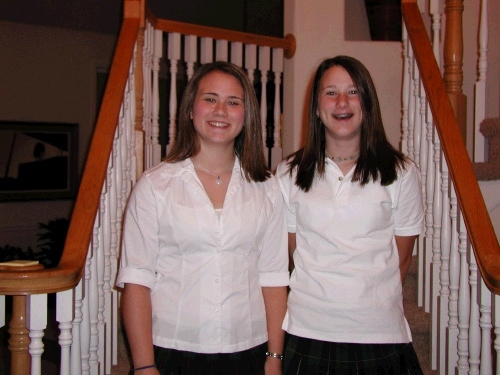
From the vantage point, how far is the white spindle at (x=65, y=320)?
1415 millimetres

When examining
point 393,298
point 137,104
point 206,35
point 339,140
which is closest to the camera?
point 393,298

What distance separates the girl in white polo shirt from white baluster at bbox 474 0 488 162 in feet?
4.00

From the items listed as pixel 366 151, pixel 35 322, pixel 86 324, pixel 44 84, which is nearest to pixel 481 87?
pixel 366 151

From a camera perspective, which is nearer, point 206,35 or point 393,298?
point 393,298

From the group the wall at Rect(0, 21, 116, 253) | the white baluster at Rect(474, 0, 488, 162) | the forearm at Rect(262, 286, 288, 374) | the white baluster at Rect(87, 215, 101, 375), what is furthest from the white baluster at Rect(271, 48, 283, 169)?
the wall at Rect(0, 21, 116, 253)

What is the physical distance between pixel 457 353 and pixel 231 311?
893mm

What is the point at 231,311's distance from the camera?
4.50ft

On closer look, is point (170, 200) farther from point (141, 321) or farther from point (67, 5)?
point (67, 5)

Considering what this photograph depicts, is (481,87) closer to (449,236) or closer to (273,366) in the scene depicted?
(449,236)

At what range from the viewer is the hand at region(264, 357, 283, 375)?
1423mm

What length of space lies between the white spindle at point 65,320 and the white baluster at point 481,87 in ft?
6.60

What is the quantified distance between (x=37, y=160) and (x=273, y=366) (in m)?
4.99

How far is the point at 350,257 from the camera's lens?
1451 mm

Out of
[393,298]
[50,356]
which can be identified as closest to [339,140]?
[393,298]
